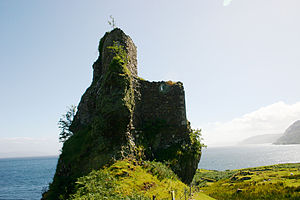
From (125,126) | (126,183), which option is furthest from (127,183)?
(125,126)

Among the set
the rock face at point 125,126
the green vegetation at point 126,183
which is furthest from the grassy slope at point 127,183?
the rock face at point 125,126

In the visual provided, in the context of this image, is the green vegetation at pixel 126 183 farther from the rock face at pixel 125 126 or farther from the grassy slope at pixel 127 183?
the rock face at pixel 125 126

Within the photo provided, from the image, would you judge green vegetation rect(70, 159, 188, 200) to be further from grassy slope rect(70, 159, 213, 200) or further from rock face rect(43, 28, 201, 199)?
rock face rect(43, 28, 201, 199)

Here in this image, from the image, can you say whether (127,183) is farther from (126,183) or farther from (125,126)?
(125,126)

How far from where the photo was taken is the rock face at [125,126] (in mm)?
13414

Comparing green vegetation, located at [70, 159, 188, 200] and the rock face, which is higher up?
the rock face

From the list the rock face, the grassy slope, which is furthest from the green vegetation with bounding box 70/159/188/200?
the rock face

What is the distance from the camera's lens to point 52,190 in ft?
39.7

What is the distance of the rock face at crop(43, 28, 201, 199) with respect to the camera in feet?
44.0

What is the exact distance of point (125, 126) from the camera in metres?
13.8

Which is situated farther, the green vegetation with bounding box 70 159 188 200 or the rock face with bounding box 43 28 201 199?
the rock face with bounding box 43 28 201 199

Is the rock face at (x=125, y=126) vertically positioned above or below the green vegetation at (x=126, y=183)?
above

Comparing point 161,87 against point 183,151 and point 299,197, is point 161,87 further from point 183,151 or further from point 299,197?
point 299,197

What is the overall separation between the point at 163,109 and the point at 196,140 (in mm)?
5304
